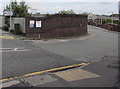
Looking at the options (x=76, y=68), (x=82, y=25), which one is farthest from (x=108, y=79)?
(x=82, y=25)

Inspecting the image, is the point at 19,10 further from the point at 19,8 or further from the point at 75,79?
the point at 75,79

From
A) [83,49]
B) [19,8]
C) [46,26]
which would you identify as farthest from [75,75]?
[19,8]

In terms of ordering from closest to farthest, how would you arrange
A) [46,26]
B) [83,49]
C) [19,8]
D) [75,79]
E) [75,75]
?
1. [75,79]
2. [75,75]
3. [83,49]
4. [46,26]
5. [19,8]

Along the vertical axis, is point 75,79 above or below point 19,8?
below

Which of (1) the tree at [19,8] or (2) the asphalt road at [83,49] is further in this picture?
(1) the tree at [19,8]

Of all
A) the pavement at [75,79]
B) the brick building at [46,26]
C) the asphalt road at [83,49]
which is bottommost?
the pavement at [75,79]

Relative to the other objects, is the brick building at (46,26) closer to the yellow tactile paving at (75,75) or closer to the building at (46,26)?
the building at (46,26)

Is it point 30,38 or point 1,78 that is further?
point 30,38

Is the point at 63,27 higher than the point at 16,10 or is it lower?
lower

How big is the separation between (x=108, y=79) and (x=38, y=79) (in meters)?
2.61

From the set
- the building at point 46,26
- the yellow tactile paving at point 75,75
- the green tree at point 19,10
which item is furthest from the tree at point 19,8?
the yellow tactile paving at point 75,75

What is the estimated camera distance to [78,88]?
5738mm

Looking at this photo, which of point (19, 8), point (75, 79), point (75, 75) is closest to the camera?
point (75, 79)

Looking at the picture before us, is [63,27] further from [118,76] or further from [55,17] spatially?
[118,76]
